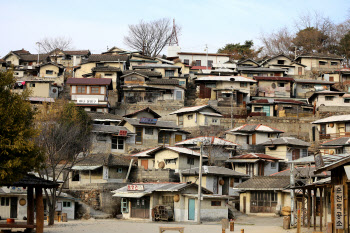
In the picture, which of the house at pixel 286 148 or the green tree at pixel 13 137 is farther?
the house at pixel 286 148

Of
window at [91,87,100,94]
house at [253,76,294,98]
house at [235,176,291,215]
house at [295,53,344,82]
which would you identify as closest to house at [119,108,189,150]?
window at [91,87,100,94]

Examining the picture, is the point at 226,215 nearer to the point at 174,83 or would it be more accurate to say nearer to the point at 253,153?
the point at 253,153

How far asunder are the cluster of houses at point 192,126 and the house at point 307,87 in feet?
0.51

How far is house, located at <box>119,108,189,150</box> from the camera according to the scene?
64.6 m

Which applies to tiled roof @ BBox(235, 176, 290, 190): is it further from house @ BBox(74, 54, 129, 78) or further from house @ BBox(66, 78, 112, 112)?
house @ BBox(74, 54, 129, 78)

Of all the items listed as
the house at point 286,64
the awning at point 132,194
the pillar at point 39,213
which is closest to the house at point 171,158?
the awning at point 132,194

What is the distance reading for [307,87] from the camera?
85938mm

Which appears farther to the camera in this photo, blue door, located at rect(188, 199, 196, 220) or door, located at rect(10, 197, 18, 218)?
door, located at rect(10, 197, 18, 218)

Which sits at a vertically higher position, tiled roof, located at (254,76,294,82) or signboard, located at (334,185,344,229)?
tiled roof, located at (254,76,294,82)

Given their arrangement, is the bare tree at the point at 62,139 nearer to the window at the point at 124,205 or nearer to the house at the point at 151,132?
the window at the point at 124,205

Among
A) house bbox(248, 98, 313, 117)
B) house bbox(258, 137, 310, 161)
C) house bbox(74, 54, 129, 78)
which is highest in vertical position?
house bbox(74, 54, 129, 78)

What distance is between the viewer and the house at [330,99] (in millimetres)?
77625

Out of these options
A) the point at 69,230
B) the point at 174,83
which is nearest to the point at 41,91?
the point at 174,83

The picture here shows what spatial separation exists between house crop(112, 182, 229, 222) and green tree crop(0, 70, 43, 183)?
19.4 metres
